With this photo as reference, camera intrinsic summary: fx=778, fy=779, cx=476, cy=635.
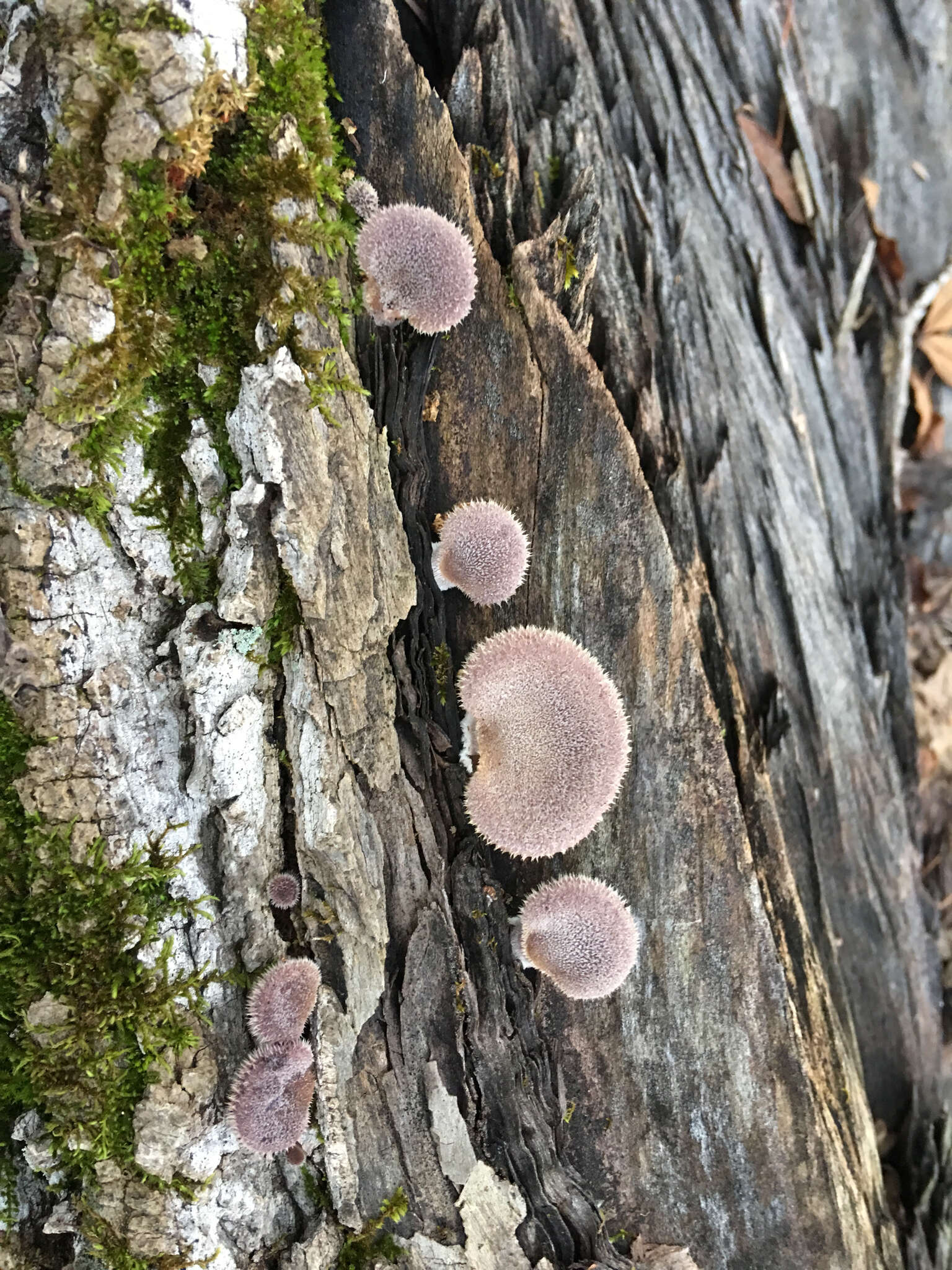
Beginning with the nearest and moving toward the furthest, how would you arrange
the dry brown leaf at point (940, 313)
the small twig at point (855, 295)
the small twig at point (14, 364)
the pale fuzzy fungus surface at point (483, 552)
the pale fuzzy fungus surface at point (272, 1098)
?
the small twig at point (14, 364), the pale fuzzy fungus surface at point (272, 1098), the pale fuzzy fungus surface at point (483, 552), the small twig at point (855, 295), the dry brown leaf at point (940, 313)

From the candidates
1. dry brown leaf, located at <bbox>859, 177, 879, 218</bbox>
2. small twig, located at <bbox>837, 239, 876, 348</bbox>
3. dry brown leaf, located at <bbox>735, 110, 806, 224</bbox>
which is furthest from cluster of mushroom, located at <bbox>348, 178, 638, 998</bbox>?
dry brown leaf, located at <bbox>859, 177, 879, 218</bbox>

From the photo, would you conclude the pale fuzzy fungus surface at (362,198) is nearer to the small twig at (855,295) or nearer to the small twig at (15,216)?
the small twig at (15,216)

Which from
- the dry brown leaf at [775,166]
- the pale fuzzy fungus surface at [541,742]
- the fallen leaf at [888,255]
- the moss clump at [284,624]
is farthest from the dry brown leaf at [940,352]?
the moss clump at [284,624]

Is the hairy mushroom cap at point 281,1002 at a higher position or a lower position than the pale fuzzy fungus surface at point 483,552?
lower

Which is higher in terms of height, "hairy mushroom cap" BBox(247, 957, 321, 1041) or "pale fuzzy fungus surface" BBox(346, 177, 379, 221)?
"pale fuzzy fungus surface" BBox(346, 177, 379, 221)

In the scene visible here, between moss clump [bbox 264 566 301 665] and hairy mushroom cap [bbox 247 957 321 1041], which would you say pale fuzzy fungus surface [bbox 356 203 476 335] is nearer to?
moss clump [bbox 264 566 301 665]

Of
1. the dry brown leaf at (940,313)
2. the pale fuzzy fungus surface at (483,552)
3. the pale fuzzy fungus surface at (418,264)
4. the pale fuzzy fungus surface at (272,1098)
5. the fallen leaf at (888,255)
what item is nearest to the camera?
the pale fuzzy fungus surface at (272,1098)

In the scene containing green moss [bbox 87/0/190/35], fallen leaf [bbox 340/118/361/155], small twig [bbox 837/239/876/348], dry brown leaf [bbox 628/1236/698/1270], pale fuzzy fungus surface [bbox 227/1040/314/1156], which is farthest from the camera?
small twig [bbox 837/239/876/348]

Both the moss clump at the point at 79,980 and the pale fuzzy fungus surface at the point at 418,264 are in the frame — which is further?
the pale fuzzy fungus surface at the point at 418,264

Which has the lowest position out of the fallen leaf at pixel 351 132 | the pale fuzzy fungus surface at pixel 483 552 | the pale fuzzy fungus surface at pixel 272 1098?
the pale fuzzy fungus surface at pixel 272 1098
